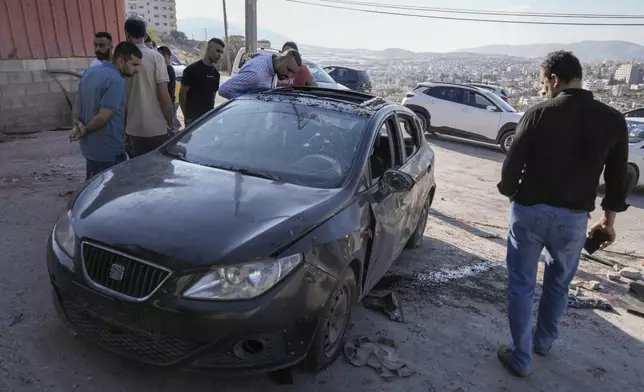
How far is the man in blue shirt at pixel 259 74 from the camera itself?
17.2 feet

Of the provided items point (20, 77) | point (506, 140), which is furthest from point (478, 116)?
point (20, 77)

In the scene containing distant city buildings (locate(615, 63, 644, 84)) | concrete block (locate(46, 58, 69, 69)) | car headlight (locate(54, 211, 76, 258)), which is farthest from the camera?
distant city buildings (locate(615, 63, 644, 84))

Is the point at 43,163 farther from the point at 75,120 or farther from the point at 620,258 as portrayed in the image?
the point at 620,258

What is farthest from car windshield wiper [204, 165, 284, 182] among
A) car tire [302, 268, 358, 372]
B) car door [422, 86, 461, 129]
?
car door [422, 86, 461, 129]

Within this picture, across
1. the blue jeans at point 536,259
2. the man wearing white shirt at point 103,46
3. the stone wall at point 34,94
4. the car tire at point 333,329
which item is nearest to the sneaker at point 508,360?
the blue jeans at point 536,259

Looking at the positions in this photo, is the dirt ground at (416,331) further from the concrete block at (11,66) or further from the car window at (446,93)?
the car window at (446,93)

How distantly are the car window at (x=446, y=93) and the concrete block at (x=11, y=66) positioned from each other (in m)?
10.3

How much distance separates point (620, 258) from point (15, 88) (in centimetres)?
986

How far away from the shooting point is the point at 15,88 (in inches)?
328

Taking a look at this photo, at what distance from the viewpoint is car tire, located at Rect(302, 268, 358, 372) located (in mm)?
2535

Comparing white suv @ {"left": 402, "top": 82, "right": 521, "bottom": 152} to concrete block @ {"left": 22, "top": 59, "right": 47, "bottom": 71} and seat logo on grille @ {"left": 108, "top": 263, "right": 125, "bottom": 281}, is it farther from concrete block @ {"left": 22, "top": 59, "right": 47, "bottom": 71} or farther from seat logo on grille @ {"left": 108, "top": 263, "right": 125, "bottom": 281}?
seat logo on grille @ {"left": 108, "top": 263, "right": 125, "bottom": 281}

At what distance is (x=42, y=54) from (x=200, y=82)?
15.7 feet

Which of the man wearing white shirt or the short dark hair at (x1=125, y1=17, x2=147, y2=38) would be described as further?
the short dark hair at (x1=125, y1=17, x2=147, y2=38)

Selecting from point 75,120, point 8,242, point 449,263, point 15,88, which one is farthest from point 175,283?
point 15,88
